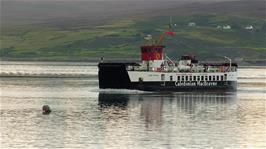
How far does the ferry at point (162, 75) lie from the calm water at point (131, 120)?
7.41 feet

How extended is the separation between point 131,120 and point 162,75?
51.1 m

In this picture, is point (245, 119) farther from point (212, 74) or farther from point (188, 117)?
point (212, 74)

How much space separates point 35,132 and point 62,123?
9.24 metres

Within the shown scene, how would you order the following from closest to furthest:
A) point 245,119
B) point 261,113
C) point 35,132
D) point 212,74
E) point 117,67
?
point 35,132
point 245,119
point 261,113
point 117,67
point 212,74

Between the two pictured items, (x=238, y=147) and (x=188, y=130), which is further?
(x=188, y=130)

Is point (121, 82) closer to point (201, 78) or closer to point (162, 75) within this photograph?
point (162, 75)

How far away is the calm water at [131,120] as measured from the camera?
78.6m

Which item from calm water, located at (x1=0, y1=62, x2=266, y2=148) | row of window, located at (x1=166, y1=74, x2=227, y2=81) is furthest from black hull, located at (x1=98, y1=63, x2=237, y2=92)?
calm water, located at (x1=0, y1=62, x2=266, y2=148)

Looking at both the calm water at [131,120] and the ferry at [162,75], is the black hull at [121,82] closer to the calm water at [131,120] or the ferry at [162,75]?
the ferry at [162,75]

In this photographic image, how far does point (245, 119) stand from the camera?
101312 mm

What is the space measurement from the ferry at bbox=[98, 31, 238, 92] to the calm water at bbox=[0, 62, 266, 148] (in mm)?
2258

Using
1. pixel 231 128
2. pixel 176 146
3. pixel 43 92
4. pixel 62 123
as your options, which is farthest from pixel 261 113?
pixel 43 92

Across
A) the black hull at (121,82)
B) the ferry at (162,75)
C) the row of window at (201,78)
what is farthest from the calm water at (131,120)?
the row of window at (201,78)

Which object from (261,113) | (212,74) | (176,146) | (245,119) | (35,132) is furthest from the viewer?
(212,74)
